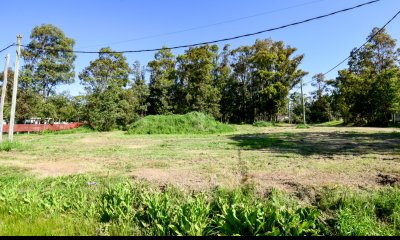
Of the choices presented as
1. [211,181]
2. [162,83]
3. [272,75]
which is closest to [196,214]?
[211,181]

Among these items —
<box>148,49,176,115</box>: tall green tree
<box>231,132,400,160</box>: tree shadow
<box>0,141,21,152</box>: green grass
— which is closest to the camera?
<box>231,132,400,160</box>: tree shadow

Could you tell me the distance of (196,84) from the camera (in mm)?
37594

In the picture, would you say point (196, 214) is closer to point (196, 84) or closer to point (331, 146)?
point (331, 146)

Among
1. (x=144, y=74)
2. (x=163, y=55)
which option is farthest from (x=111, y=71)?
(x=163, y=55)

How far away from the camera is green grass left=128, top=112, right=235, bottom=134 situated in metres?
22.9

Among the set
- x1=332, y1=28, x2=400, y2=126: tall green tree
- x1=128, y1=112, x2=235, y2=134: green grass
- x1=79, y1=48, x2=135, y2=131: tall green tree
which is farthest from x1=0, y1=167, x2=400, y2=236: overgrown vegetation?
x1=332, y1=28, x2=400, y2=126: tall green tree

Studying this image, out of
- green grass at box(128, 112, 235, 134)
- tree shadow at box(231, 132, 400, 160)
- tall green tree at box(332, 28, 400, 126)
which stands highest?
tall green tree at box(332, 28, 400, 126)

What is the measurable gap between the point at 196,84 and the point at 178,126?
14930 mm

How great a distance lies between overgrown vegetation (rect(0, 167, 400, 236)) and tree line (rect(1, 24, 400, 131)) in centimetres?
2436

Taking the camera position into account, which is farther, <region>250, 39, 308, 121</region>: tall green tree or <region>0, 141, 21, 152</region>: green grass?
<region>250, 39, 308, 121</region>: tall green tree

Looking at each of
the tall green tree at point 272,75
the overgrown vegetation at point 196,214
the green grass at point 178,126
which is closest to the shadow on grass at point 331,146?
the overgrown vegetation at point 196,214

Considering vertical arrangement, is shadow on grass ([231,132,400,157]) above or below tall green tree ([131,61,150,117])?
below

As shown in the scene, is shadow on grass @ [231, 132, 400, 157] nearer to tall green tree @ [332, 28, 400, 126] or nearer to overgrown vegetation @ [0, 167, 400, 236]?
overgrown vegetation @ [0, 167, 400, 236]

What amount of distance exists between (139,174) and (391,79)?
3332cm
